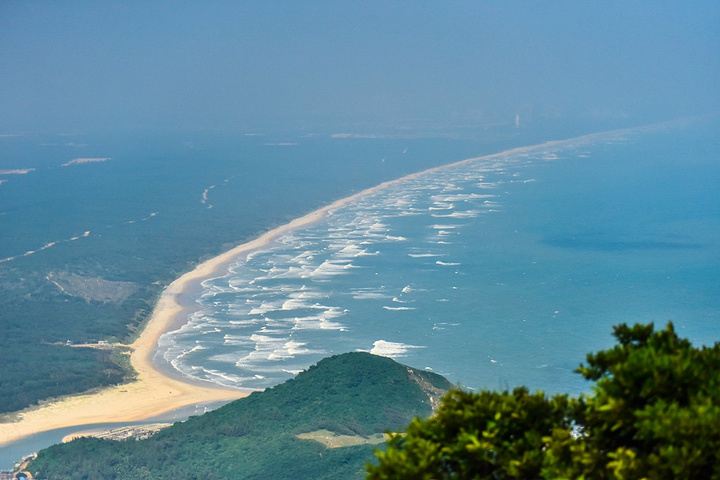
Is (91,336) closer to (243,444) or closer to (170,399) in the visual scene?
(170,399)

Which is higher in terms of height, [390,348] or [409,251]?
[409,251]

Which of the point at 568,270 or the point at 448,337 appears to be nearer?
the point at 448,337

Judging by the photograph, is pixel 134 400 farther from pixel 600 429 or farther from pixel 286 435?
pixel 600 429

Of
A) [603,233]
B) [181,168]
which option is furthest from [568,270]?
[181,168]

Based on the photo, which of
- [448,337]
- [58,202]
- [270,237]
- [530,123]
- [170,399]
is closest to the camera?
[170,399]

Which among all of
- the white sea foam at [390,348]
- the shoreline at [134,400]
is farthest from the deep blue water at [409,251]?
the shoreline at [134,400]

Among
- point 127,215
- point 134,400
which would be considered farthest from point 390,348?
point 127,215

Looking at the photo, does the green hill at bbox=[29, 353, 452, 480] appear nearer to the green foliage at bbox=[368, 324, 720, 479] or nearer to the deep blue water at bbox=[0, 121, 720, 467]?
the deep blue water at bbox=[0, 121, 720, 467]
